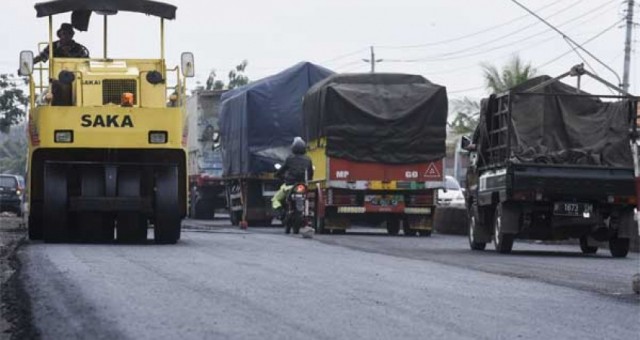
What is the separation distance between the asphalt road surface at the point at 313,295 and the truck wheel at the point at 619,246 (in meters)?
2.03

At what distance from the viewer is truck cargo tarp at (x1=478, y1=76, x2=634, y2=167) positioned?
68.5 ft

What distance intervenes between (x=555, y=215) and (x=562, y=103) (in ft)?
6.48

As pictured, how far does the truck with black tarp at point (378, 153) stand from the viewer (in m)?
28.3

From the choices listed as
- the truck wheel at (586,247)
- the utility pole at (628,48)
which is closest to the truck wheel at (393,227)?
the truck wheel at (586,247)

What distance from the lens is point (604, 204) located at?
20547 mm

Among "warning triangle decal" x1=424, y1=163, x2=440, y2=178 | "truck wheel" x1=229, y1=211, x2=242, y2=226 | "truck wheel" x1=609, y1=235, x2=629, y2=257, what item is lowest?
"truck wheel" x1=609, y1=235, x2=629, y2=257

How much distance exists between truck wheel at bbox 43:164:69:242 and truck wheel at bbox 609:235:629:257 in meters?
7.92

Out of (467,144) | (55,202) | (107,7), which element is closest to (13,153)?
(467,144)

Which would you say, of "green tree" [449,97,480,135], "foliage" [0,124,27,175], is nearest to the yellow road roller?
"green tree" [449,97,480,135]

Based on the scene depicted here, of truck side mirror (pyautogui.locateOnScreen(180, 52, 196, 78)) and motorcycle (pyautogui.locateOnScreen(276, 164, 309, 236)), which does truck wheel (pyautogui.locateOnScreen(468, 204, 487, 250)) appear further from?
truck side mirror (pyautogui.locateOnScreen(180, 52, 196, 78))

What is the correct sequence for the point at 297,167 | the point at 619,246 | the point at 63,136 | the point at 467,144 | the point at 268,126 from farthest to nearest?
the point at 268,126 → the point at 297,167 → the point at 467,144 → the point at 619,246 → the point at 63,136

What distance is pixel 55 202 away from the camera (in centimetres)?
1909

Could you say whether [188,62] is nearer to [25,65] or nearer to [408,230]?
[25,65]

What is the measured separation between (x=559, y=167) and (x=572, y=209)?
25.1 inches
